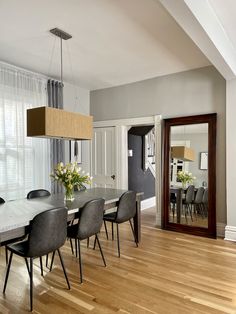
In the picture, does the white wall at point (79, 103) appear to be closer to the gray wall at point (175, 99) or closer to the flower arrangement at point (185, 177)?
the gray wall at point (175, 99)

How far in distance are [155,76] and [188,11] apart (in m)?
2.79

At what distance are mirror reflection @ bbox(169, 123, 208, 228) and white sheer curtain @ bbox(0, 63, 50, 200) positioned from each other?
2374 millimetres

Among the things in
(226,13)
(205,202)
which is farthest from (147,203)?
(226,13)

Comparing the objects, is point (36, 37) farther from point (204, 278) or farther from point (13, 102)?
point (204, 278)

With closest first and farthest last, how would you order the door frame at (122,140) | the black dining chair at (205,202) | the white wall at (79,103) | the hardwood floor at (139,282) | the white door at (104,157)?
the hardwood floor at (139,282) → the black dining chair at (205,202) → the door frame at (122,140) → the white wall at (79,103) → the white door at (104,157)

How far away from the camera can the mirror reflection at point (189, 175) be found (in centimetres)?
429

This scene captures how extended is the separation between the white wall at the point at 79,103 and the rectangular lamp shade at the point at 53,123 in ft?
6.78

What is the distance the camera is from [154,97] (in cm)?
485

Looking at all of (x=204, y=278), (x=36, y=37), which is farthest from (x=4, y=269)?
(x=36, y=37)

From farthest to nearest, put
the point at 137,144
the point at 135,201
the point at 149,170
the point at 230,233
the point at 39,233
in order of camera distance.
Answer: the point at 149,170 → the point at 137,144 → the point at 230,233 → the point at 135,201 → the point at 39,233

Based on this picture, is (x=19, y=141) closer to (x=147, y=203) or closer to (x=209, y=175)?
(x=209, y=175)

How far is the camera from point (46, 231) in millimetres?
2297

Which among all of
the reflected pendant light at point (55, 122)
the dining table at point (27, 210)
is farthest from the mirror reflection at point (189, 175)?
the reflected pendant light at point (55, 122)

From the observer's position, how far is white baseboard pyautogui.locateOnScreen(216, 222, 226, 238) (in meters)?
4.14
